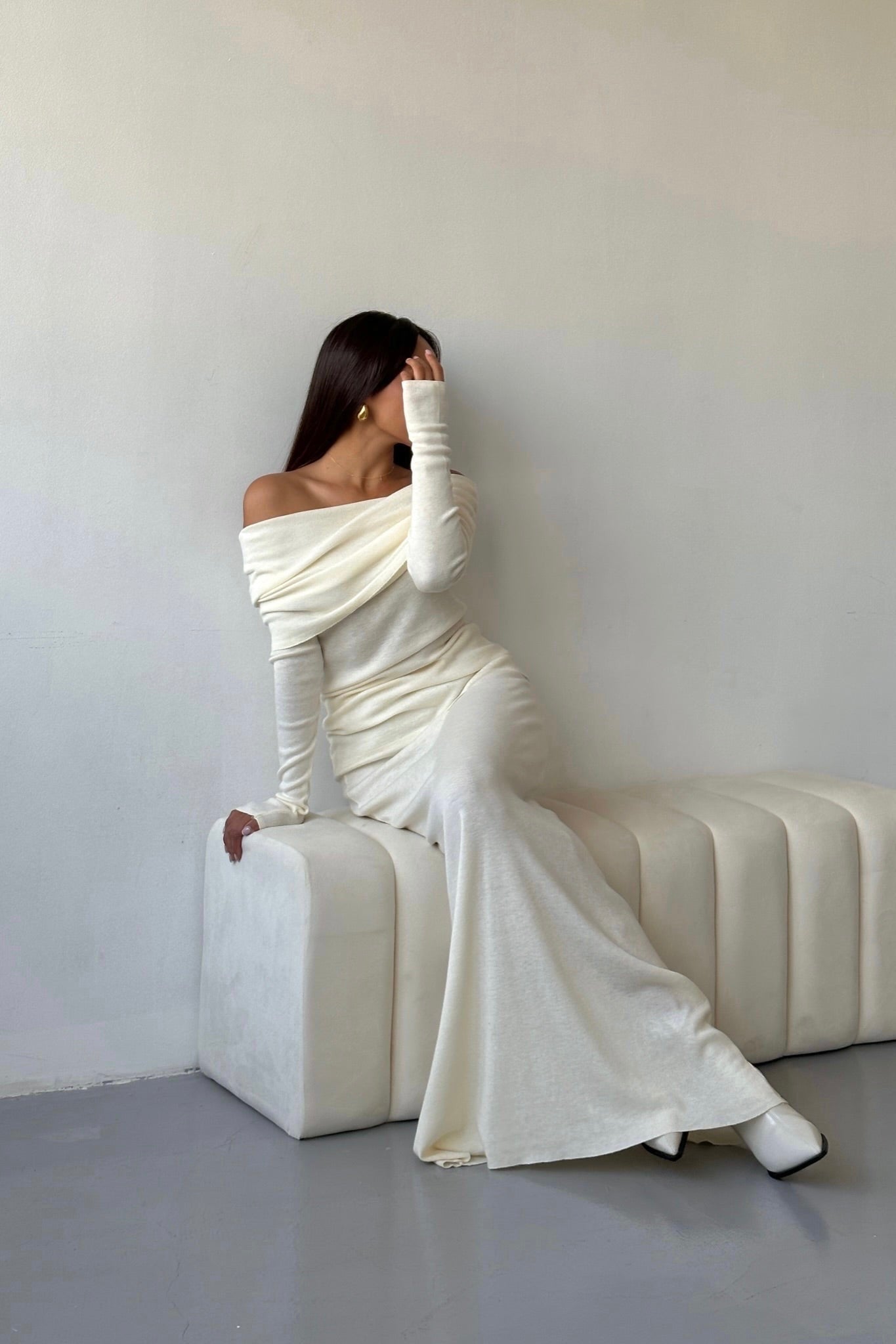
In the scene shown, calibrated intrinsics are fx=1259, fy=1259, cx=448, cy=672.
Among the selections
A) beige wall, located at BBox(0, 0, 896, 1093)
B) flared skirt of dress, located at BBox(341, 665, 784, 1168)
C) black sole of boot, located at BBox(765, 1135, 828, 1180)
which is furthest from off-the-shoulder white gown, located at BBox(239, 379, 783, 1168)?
beige wall, located at BBox(0, 0, 896, 1093)

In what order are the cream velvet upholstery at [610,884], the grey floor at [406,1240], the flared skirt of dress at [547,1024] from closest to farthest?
1. the grey floor at [406,1240]
2. the flared skirt of dress at [547,1024]
3. the cream velvet upholstery at [610,884]

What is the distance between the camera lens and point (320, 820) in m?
2.69

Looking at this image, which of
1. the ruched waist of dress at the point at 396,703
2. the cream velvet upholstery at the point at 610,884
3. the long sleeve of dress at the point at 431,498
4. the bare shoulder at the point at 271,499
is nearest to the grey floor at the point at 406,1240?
the cream velvet upholstery at the point at 610,884

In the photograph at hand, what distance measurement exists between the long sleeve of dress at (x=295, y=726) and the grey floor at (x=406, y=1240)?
614 millimetres

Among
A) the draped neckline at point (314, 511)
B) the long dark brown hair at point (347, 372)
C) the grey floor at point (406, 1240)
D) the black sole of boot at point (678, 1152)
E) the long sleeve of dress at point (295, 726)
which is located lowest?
the grey floor at point (406, 1240)

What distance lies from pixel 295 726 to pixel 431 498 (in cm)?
57

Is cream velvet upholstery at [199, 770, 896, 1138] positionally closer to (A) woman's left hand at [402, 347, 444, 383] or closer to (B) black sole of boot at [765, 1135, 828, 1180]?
(B) black sole of boot at [765, 1135, 828, 1180]

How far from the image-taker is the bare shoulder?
2.63 metres

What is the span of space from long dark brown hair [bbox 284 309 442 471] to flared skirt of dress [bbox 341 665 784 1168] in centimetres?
83

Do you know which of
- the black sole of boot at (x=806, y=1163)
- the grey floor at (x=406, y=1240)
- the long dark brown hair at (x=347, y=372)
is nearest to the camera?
the grey floor at (x=406, y=1240)

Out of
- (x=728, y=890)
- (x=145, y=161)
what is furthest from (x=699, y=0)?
(x=728, y=890)

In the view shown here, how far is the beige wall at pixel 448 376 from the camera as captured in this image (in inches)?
103

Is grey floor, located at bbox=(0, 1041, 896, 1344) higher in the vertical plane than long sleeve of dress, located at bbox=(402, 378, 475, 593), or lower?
lower

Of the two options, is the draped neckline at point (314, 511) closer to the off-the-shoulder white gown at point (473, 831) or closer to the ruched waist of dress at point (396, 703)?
the off-the-shoulder white gown at point (473, 831)
